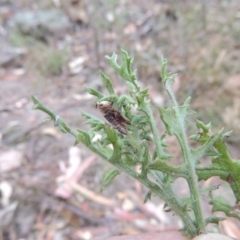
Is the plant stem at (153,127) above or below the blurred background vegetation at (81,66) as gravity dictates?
above

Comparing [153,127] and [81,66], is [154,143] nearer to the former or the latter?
[153,127]

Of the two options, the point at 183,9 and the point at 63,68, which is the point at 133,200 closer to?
the point at 63,68

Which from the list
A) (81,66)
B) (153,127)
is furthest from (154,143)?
(81,66)

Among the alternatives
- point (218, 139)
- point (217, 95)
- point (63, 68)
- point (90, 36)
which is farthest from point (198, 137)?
point (90, 36)

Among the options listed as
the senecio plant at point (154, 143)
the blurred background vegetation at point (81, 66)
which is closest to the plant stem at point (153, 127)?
the senecio plant at point (154, 143)

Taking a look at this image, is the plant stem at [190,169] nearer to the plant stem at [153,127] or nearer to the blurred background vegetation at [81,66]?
the plant stem at [153,127]

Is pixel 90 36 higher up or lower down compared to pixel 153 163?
lower down

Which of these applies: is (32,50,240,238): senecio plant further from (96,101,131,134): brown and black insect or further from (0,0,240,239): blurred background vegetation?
(0,0,240,239): blurred background vegetation
